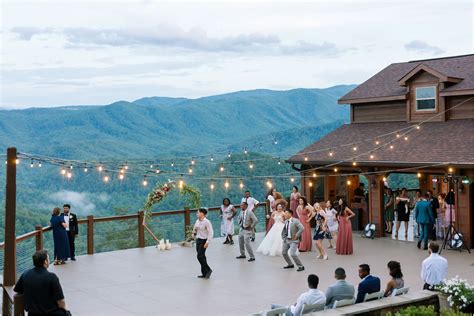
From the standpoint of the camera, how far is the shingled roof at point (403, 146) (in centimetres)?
1917

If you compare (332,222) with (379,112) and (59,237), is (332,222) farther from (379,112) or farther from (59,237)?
(59,237)

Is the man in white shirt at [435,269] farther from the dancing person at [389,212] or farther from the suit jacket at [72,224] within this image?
the dancing person at [389,212]

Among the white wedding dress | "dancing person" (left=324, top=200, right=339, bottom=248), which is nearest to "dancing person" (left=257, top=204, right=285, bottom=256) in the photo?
the white wedding dress

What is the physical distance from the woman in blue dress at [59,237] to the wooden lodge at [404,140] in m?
8.76

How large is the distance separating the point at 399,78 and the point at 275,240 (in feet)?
34.4

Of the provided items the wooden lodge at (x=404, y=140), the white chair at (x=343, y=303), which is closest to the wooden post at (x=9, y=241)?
the white chair at (x=343, y=303)

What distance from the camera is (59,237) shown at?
655 inches

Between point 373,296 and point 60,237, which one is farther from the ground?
point 60,237

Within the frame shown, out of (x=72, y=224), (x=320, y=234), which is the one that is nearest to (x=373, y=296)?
(x=320, y=234)

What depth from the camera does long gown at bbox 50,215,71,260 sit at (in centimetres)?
1655

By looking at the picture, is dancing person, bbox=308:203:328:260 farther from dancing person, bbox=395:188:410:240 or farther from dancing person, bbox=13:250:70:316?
dancing person, bbox=13:250:70:316

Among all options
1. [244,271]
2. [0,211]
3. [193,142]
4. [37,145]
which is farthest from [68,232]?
[193,142]

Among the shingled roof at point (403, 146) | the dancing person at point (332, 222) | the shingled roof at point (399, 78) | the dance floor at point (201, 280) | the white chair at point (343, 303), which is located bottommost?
the dance floor at point (201, 280)

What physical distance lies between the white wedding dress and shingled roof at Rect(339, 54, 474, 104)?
7.72 meters
